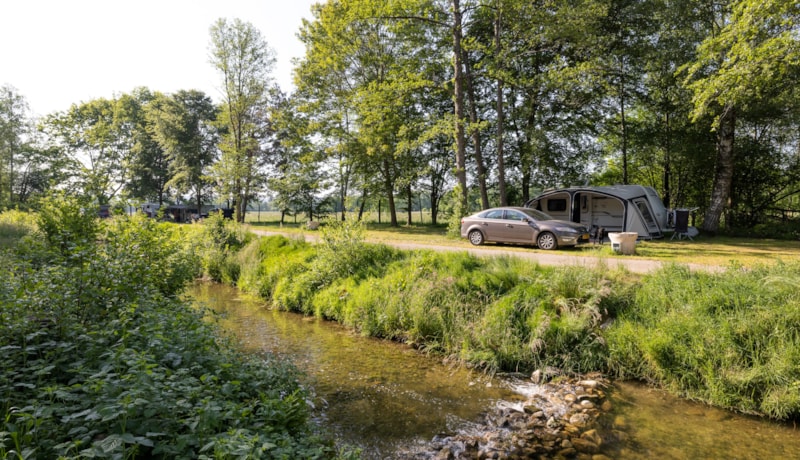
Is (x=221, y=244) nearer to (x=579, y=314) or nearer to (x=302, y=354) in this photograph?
(x=302, y=354)

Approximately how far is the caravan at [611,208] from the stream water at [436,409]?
438 inches

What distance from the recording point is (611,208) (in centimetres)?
1666

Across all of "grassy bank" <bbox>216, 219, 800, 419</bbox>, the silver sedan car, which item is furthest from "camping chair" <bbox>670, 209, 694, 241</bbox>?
"grassy bank" <bbox>216, 219, 800, 419</bbox>

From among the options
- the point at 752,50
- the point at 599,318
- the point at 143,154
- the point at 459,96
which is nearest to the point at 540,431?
the point at 599,318

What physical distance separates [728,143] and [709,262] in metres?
11.0

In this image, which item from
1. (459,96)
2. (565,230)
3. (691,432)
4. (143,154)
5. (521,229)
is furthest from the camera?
A: (143,154)

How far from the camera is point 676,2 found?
1698cm

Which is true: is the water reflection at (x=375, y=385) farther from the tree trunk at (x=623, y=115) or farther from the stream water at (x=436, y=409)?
the tree trunk at (x=623, y=115)

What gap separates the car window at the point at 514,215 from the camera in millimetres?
13180

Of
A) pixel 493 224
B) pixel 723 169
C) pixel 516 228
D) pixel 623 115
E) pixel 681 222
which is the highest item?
pixel 623 115

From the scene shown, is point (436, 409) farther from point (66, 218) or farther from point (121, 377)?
point (66, 218)

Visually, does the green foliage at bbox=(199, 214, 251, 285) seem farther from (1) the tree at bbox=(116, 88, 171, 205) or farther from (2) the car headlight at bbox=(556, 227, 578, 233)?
(1) the tree at bbox=(116, 88, 171, 205)

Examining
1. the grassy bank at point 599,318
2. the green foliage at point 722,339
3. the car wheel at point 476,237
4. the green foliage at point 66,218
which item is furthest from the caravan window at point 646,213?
the green foliage at point 66,218

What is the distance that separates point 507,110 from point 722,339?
63.0ft
